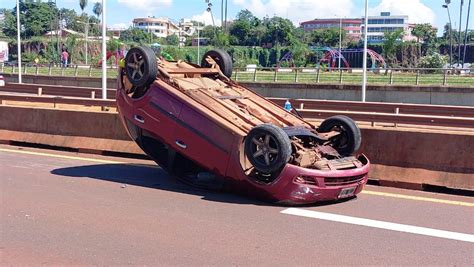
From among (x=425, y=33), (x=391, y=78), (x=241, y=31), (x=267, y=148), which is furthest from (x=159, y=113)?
(x=425, y=33)

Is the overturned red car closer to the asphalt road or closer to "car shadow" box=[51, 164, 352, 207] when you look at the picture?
"car shadow" box=[51, 164, 352, 207]

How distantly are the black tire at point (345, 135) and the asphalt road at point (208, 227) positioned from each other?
2.25 feet

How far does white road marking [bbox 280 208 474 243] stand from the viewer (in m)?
6.00

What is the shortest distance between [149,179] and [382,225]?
396 cm

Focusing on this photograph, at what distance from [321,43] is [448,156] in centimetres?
12132

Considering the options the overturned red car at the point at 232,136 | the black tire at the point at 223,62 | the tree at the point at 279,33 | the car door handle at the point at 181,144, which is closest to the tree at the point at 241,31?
the tree at the point at 279,33

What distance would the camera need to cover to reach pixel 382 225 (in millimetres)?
6379

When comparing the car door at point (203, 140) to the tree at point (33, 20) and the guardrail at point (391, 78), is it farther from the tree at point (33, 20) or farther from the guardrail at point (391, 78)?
the tree at point (33, 20)

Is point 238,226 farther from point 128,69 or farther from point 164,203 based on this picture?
point 128,69

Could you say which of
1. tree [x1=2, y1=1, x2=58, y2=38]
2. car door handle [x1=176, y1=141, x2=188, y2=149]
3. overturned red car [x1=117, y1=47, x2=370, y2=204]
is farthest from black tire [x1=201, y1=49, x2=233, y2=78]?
tree [x1=2, y1=1, x2=58, y2=38]

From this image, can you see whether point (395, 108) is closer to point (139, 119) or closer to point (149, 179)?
point (149, 179)

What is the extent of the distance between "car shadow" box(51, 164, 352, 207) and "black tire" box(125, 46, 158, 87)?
1533 millimetres

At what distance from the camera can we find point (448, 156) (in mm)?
8133

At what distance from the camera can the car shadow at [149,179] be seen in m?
7.56
